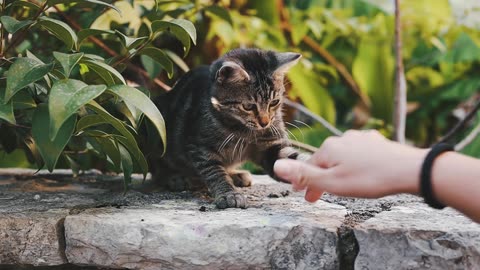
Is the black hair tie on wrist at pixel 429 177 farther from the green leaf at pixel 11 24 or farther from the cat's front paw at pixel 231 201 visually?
the green leaf at pixel 11 24

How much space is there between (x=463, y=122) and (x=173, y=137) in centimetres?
186

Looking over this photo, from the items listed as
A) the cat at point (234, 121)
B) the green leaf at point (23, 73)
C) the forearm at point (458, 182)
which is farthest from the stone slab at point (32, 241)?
the forearm at point (458, 182)

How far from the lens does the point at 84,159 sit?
10.0 ft

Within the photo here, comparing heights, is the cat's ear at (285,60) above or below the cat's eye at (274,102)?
above

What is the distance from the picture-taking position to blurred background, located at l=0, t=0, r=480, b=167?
14.3 feet

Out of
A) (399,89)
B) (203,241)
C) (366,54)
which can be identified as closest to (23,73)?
(203,241)

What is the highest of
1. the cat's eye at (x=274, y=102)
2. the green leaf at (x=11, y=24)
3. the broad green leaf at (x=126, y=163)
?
the green leaf at (x=11, y=24)

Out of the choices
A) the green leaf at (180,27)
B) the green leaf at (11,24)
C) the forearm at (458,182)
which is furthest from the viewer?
the green leaf at (180,27)

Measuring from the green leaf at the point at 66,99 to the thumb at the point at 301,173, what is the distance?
0.50 metres

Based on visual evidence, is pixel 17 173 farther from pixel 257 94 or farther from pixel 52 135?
pixel 52 135

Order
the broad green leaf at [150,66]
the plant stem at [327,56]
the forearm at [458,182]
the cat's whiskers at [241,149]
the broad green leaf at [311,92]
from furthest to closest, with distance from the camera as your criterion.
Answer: the broad green leaf at [311,92] < the plant stem at [327,56] < the broad green leaf at [150,66] < the cat's whiskers at [241,149] < the forearm at [458,182]

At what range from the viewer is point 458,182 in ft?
4.39

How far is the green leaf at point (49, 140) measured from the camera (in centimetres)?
171

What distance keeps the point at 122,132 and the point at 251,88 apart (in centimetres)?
74
